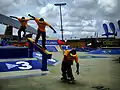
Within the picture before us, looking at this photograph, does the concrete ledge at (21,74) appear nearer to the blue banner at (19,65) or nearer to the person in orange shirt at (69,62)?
the blue banner at (19,65)

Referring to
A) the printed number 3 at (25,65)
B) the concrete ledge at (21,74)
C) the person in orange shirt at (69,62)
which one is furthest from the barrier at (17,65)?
the person in orange shirt at (69,62)

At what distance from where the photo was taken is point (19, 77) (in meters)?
9.16

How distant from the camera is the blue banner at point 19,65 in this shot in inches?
395

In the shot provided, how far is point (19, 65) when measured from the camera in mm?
10531

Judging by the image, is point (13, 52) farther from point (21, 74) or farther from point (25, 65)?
point (21, 74)

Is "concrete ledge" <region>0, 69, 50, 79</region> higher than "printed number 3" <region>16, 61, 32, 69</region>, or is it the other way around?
"printed number 3" <region>16, 61, 32, 69</region>

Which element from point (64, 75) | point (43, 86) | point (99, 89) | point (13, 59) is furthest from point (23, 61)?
point (99, 89)

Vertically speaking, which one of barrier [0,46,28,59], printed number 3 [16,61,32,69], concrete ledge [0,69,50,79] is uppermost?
barrier [0,46,28,59]

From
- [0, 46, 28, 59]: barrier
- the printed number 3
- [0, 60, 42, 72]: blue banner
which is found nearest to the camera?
[0, 60, 42, 72]: blue banner

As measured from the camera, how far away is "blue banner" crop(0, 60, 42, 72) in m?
10.0

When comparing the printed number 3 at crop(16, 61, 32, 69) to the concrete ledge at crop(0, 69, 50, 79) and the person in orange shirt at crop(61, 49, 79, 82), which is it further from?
the person in orange shirt at crop(61, 49, 79, 82)

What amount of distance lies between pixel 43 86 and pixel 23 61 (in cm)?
344

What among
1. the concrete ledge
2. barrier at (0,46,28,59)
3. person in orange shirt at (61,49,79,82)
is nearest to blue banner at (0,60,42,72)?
the concrete ledge

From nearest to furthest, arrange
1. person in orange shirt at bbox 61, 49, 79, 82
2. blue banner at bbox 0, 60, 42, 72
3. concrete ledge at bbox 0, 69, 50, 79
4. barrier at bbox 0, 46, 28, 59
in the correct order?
person in orange shirt at bbox 61, 49, 79, 82, concrete ledge at bbox 0, 69, 50, 79, blue banner at bbox 0, 60, 42, 72, barrier at bbox 0, 46, 28, 59
